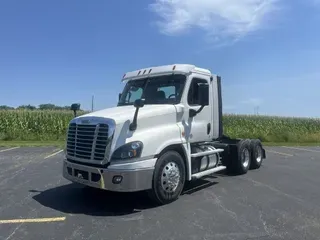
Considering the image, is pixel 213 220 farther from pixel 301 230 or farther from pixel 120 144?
pixel 120 144

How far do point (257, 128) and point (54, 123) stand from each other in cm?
1724

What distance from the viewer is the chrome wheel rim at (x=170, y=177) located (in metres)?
6.54

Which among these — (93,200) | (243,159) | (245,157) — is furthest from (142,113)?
(245,157)

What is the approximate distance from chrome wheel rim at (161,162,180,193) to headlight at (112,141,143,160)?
2.62ft

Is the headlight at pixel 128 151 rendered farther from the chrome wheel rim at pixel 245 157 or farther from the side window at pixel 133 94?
the chrome wheel rim at pixel 245 157

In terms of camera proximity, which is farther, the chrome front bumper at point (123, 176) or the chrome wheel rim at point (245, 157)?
the chrome wheel rim at point (245, 157)

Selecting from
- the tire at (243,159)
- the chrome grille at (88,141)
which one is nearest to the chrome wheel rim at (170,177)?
the chrome grille at (88,141)

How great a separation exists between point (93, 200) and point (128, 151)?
1.68m

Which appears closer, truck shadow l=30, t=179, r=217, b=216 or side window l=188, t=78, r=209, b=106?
truck shadow l=30, t=179, r=217, b=216

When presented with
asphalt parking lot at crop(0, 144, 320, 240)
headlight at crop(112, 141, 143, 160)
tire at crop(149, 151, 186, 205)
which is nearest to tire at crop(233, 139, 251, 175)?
asphalt parking lot at crop(0, 144, 320, 240)

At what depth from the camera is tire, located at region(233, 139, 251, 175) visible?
9742 millimetres

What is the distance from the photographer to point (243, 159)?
1012cm

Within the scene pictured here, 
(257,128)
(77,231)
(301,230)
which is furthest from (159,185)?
(257,128)

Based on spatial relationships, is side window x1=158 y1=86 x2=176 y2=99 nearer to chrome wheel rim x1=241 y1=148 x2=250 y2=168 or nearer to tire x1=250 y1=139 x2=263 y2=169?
chrome wheel rim x1=241 y1=148 x2=250 y2=168
